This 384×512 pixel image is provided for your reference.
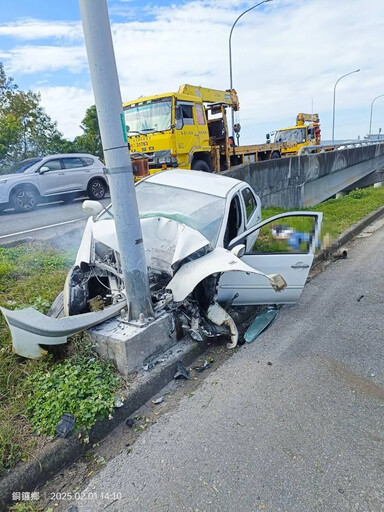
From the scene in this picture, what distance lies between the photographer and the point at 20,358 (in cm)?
305

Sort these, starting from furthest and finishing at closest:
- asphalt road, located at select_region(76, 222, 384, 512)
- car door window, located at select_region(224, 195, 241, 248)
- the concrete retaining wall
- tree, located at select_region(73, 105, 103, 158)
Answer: tree, located at select_region(73, 105, 103, 158), the concrete retaining wall, car door window, located at select_region(224, 195, 241, 248), asphalt road, located at select_region(76, 222, 384, 512)

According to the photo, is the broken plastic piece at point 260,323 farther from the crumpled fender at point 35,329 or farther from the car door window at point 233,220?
the crumpled fender at point 35,329

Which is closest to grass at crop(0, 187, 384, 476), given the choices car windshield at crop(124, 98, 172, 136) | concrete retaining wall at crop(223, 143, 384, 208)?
concrete retaining wall at crop(223, 143, 384, 208)

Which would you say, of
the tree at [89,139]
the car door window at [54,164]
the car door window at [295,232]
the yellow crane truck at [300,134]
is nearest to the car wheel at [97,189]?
the car door window at [54,164]

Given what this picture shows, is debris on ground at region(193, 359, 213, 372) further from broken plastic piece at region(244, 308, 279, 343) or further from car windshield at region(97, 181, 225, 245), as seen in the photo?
car windshield at region(97, 181, 225, 245)

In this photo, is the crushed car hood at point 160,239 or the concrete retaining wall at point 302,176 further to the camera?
the concrete retaining wall at point 302,176

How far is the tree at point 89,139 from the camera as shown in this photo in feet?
88.0

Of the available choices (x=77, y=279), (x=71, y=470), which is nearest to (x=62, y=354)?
(x=77, y=279)

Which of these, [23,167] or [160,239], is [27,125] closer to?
[23,167]

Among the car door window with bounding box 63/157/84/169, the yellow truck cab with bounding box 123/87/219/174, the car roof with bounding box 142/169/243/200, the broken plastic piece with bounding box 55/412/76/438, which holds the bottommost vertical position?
the broken plastic piece with bounding box 55/412/76/438

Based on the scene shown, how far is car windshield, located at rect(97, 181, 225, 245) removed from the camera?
399 centimetres

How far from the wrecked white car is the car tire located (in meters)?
7.09

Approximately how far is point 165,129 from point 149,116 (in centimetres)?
78

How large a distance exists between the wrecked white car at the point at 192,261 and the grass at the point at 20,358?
0.24 meters
